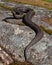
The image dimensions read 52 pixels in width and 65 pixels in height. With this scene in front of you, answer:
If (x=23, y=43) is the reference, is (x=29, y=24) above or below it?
below

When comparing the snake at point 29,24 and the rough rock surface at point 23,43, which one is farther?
the snake at point 29,24

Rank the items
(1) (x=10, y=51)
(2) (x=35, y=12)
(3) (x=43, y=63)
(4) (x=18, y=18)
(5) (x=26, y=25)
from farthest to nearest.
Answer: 1. (2) (x=35, y=12)
2. (4) (x=18, y=18)
3. (5) (x=26, y=25)
4. (1) (x=10, y=51)
5. (3) (x=43, y=63)

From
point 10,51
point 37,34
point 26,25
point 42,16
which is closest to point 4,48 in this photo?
point 10,51

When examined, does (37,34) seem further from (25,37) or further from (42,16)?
(42,16)

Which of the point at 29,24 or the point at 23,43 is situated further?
the point at 29,24

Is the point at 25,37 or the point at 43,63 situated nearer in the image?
the point at 43,63

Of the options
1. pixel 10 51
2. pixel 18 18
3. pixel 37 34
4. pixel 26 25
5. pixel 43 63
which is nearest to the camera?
pixel 43 63

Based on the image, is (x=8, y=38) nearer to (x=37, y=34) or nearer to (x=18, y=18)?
(x=37, y=34)

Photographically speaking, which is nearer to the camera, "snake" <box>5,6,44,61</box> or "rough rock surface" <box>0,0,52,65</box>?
"rough rock surface" <box>0,0,52,65</box>

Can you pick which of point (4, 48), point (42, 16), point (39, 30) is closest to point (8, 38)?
point (4, 48)
